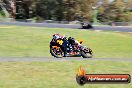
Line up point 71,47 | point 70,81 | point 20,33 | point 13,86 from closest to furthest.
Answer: point 13,86
point 70,81
point 71,47
point 20,33

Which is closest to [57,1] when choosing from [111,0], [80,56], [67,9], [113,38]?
[67,9]

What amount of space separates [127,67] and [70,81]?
439 cm

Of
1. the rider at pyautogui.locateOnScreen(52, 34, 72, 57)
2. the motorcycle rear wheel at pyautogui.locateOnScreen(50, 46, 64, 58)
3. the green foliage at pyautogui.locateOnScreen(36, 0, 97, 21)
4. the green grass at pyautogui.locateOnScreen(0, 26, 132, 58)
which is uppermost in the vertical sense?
the rider at pyautogui.locateOnScreen(52, 34, 72, 57)

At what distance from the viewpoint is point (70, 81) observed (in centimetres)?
1455

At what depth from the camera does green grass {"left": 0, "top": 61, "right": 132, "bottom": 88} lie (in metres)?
13.8

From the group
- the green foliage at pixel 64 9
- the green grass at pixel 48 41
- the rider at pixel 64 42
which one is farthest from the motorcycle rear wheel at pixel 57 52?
A: the green foliage at pixel 64 9

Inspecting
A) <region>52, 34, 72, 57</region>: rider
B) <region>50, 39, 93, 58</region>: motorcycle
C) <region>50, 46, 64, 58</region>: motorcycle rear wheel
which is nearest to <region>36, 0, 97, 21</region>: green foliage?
<region>50, 39, 93, 58</region>: motorcycle

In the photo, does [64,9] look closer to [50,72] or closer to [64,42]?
[64,42]

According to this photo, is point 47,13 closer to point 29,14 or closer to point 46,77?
point 29,14

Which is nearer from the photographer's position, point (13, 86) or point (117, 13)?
point (13, 86)

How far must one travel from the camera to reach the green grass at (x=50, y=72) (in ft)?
45.4

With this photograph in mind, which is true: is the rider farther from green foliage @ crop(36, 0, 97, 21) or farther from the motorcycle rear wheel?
green foliage @ crop(36, 0, 97, 21)

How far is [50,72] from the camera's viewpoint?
52.7 feet

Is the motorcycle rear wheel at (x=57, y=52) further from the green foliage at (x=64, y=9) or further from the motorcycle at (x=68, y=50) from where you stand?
the green foliage at (x=64, y=9)
